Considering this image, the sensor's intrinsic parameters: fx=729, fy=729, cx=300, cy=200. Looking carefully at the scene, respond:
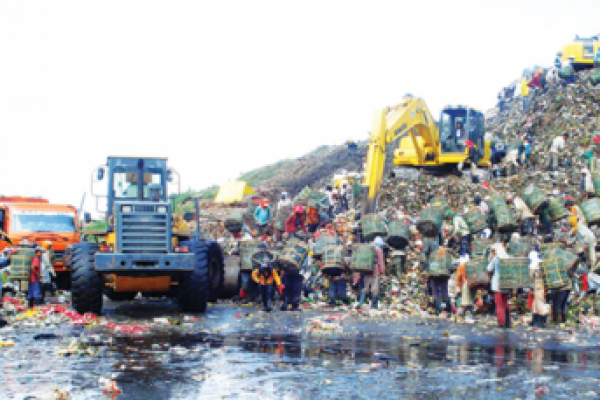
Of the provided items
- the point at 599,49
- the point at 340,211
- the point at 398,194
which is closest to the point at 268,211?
the point at 340,211

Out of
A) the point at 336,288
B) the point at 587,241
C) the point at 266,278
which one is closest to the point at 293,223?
the point at 336,288

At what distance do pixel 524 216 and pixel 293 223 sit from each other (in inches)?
230

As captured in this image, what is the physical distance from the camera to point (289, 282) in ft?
52.2

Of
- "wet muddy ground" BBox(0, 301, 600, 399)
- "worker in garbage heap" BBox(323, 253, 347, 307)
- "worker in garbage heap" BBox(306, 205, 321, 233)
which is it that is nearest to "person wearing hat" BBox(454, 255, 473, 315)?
"wet muddy ground" BBox(0, 301, 600, 399)

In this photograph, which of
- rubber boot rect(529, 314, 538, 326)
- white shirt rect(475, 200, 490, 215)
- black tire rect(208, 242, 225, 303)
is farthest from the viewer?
white shirt rect(475, 200, 490, 215)

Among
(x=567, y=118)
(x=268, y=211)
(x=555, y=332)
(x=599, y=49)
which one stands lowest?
(x=555, y=332)

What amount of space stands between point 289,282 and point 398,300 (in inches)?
96.1

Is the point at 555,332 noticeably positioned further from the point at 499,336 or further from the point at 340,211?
the point at 340,211

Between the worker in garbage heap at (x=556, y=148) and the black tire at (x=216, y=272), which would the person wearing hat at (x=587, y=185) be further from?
the black tire at (x=216, y=272)

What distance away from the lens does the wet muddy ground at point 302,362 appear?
7.22m

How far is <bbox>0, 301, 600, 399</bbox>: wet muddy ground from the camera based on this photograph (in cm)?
722

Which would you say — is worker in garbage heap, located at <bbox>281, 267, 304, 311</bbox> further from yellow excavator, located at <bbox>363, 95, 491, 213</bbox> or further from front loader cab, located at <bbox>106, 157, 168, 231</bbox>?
yellow excavator, located at <bbox>363, 95, 491, 213</bbox>

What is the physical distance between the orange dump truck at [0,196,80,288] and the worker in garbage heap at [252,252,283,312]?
212 inches

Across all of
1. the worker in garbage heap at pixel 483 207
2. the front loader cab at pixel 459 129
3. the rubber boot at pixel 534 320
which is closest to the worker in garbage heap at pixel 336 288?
the worker in garbage heap at pixel 483 207
